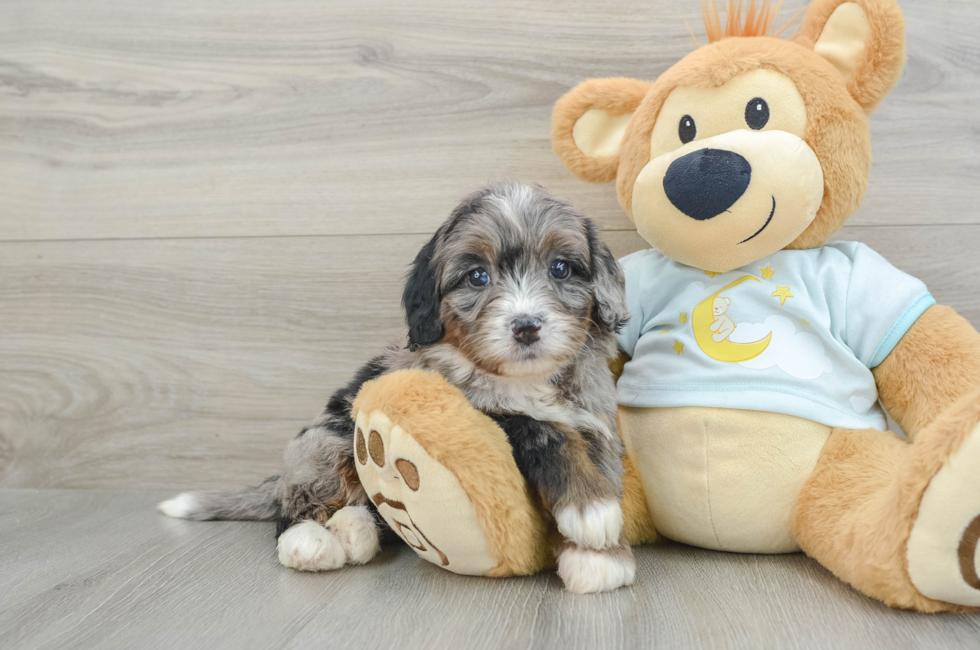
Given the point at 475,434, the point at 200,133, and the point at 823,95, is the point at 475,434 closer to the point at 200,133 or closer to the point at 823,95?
the point at 823,95

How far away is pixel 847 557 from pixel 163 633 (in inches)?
50.1

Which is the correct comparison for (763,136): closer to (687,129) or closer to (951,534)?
(687,129)

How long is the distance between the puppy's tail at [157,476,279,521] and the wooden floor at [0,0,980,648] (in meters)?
0.05

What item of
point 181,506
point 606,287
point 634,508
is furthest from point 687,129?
point 181,506

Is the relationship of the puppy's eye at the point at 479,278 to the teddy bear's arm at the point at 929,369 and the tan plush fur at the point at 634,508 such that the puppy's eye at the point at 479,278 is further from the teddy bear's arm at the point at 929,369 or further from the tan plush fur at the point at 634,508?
the teddy bear's arm at the point at 929,369

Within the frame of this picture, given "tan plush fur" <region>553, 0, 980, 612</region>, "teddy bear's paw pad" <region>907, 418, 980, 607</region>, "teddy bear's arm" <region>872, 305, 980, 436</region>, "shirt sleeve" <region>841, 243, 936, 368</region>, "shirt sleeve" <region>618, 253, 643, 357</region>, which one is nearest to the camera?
"teddy bear's paw pad" <region>907, 418, 980, 607</region>

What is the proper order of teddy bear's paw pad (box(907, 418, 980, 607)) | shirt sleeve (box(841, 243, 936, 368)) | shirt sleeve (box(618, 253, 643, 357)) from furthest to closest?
shirt sleeve (box(618, 253, 643, 357)) → shirt sleeve (box(841, 243, 936, 368)) → teddy bear's paw pad (box(907, 418, 980, 607))

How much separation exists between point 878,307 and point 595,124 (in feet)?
2.61

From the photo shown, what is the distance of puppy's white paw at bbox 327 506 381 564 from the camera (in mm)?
1676

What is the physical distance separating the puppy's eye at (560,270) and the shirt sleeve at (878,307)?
26.0 inches

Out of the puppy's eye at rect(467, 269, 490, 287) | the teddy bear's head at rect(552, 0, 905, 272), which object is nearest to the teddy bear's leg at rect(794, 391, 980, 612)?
the teddy bear's head at rect(552, 0, 905, 272)

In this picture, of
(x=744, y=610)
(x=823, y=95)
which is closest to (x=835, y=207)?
(x=823, y=95)

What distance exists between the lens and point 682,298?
1731 mm

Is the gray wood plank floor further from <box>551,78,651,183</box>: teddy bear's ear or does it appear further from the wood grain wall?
<box>551,78,651,183</box>: teddy bear's ear
